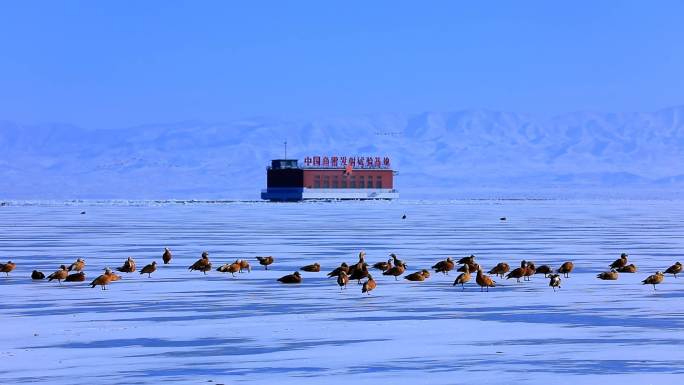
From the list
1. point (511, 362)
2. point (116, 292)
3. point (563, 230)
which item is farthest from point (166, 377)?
point (563, 230)

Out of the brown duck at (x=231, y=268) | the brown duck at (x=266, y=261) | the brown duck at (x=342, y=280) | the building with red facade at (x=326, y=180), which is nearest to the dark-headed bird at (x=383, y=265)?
the brown duck at (x=266, y=261)

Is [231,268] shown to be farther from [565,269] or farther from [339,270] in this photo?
[565,269]

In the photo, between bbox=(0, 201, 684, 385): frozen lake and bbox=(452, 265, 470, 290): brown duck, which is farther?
bbox=(452, 265, 470, 290): brown duck

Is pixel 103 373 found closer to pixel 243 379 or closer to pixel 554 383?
pixel 243 379

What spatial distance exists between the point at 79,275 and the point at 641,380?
17574 millimetres

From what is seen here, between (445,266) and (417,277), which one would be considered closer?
(417,277)

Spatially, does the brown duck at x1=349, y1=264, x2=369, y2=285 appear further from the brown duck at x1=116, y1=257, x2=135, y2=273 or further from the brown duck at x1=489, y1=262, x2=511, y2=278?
the brown duck at x1=116, y1=257, x2=135, y2=273

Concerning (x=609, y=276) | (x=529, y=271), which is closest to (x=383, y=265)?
(x=529, y=271)

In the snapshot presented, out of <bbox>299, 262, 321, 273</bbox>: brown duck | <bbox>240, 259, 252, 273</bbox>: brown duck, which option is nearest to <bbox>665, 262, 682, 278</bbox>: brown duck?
<bbox>299, 262, 321, 273</bbox>: brown duck

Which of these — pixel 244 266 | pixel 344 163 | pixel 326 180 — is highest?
pixel 344 163

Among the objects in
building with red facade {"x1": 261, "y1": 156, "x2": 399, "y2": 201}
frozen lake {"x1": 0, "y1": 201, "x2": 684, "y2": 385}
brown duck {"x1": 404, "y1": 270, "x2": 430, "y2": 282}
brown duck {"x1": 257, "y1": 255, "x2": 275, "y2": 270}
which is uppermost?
building with red facade {"x1": 261, "y1": 156, "x2": 399, "y2": 201}

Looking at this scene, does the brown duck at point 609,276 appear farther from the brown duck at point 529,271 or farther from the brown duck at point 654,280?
the brown duck at point 529,271

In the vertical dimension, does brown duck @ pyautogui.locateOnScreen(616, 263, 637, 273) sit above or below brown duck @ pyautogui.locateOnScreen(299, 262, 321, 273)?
below

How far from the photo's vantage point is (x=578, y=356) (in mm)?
18609
